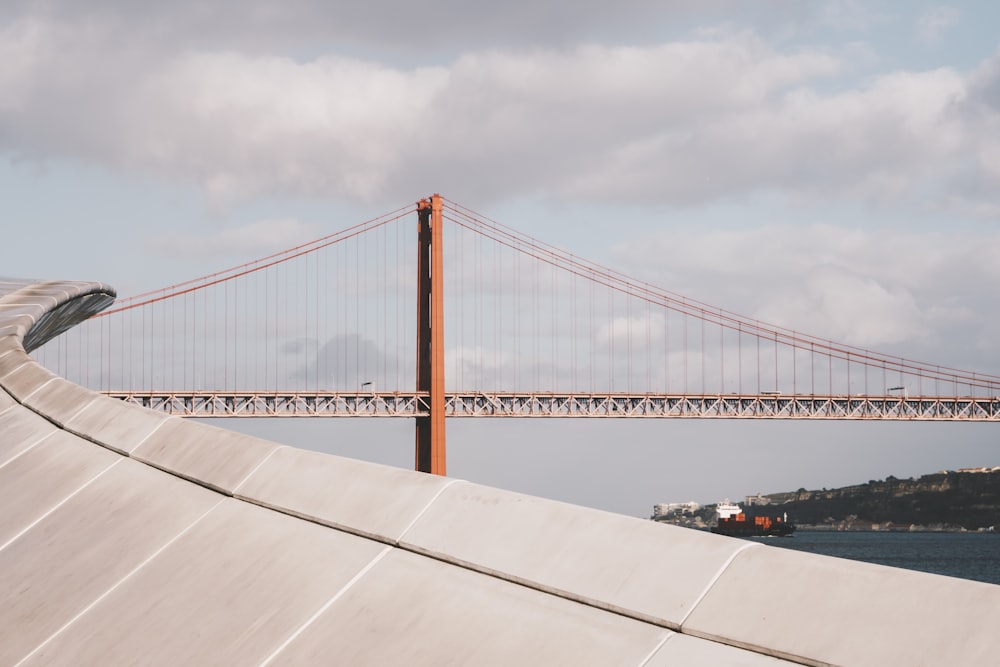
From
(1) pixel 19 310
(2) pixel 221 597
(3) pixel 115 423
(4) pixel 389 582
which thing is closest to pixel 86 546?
(2) pixel 221 597

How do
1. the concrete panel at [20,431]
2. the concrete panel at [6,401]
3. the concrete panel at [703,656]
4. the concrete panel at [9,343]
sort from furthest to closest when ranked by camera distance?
the concrete panel at [9,343]
the concrete panel at [6,401]
the concrete panel at [20,431]
the concrete panel at [703,656]

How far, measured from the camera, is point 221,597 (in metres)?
3.22

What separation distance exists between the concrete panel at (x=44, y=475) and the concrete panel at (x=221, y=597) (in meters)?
0.97

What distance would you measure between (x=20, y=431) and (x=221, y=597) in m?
2.57

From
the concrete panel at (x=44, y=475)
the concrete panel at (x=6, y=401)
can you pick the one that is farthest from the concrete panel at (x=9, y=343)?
the concrete panel at (x=44, y=475)

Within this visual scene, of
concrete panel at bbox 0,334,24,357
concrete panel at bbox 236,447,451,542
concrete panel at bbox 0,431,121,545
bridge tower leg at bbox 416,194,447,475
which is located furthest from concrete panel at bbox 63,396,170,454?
bridge tower leg at bbox 416,194,447,475

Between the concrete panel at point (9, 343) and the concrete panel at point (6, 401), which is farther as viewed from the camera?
the concrete panel at point (9, 343)

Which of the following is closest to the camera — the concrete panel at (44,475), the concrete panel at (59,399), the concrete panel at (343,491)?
the concrete panel at (343,491)

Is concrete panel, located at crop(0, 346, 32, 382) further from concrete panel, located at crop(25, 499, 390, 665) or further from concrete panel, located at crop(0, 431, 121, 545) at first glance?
concrete panel, located at crop(25, 499, 390, 665)

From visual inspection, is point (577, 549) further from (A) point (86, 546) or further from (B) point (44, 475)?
(B) point (44, 475)

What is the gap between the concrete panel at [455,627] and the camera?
2.57 meters

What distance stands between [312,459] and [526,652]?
145 centimetres

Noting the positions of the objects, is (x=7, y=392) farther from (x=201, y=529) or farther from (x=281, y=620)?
(x=281, y=620)

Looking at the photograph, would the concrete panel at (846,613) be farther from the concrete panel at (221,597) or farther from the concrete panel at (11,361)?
the concrete panel at (11,361)
